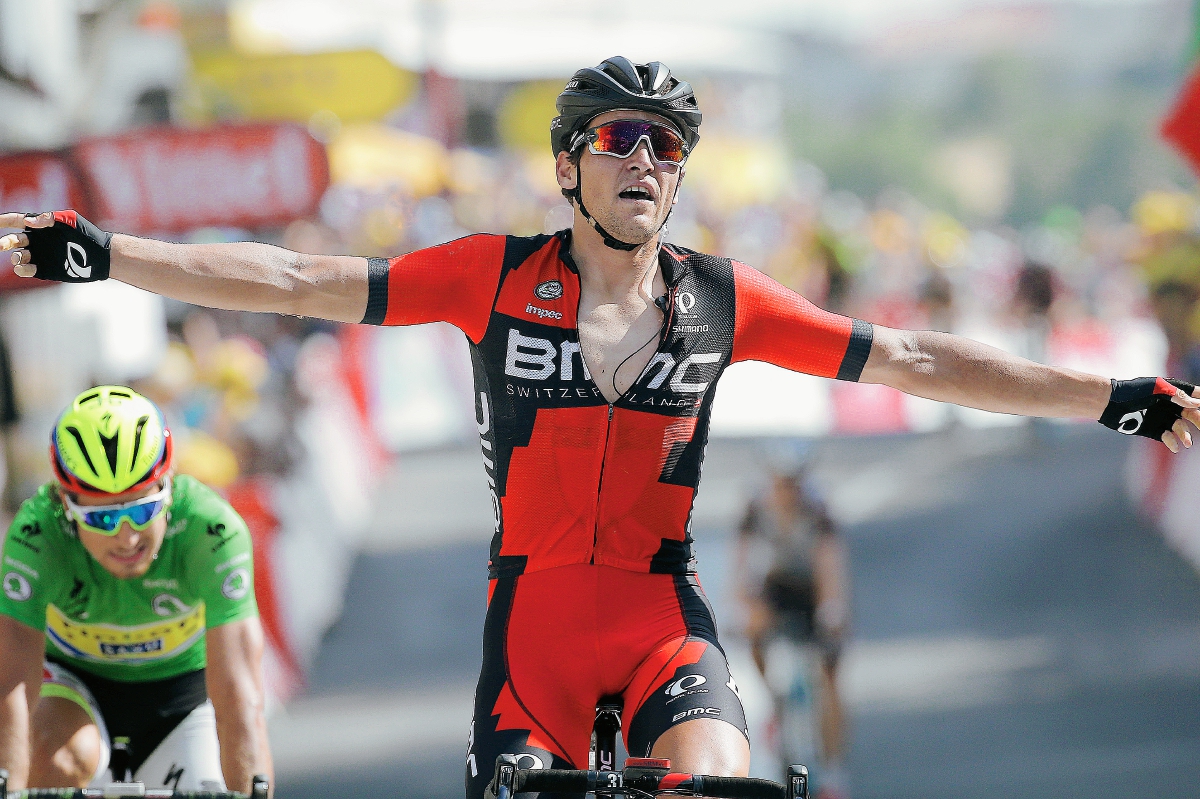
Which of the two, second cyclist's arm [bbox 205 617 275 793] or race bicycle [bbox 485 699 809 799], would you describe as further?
second cyclist's arm [bbox 205 617 275 793]

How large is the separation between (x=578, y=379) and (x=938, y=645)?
866cm

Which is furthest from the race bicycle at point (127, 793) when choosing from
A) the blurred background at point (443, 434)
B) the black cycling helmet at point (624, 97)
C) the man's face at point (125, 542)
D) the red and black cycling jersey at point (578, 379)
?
the blurred background at point (443, 434)

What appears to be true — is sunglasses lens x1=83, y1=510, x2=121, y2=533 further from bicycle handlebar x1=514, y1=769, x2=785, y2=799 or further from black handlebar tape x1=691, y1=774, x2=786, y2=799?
black handlebar tape x1=691, y1=774, x2=786, y2=799

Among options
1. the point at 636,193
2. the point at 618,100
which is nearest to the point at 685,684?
the point at 636,193

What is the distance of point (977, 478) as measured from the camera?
1700cm

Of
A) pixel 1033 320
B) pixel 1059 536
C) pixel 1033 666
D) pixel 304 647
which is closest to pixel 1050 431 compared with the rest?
pixel 1033 320

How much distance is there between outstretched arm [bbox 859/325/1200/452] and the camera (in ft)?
12.9

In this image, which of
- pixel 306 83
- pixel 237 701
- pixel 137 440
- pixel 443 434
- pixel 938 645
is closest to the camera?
pixel 237 701

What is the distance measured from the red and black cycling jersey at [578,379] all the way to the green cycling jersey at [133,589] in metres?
0.97

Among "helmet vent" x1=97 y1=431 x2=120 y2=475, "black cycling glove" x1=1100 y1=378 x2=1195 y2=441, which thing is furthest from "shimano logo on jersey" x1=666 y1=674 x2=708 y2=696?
"helmet vent" x1=97 y1=431 x2=120 y2=475

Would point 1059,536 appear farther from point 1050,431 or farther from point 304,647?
point 304,647

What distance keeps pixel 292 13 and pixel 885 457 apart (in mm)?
13700

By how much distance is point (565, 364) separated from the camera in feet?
12.5

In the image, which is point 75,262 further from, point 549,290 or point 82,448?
point 549,290
